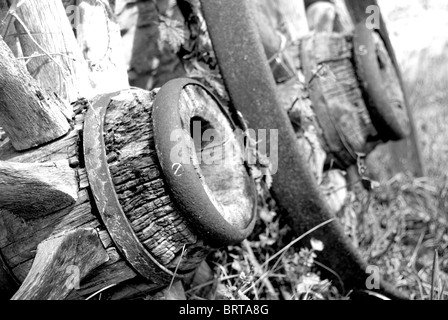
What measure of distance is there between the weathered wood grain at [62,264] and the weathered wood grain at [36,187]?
0.09m

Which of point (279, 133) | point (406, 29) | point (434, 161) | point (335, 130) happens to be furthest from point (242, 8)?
point (406, 29)

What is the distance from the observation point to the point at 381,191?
3049mm

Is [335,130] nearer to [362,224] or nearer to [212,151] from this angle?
[362,224]

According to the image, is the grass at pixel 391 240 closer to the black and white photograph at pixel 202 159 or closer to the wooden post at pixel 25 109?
the black and white photograph at pixel 202 159

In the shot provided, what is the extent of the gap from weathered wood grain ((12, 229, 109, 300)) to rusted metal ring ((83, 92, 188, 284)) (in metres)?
0.05

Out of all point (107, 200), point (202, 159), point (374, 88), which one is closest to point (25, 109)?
point (107, 200)

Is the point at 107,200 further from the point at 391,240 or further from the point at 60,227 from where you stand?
the point at 391,240

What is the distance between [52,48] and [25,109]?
0.27m

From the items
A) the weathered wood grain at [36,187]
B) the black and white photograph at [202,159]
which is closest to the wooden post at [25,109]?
the black and white photograph at [202,159]

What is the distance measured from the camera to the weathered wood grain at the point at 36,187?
4.19 feet

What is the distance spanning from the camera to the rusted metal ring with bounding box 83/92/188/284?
139 cm

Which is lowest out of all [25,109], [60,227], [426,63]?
[426,63]

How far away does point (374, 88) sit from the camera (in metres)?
2.34
